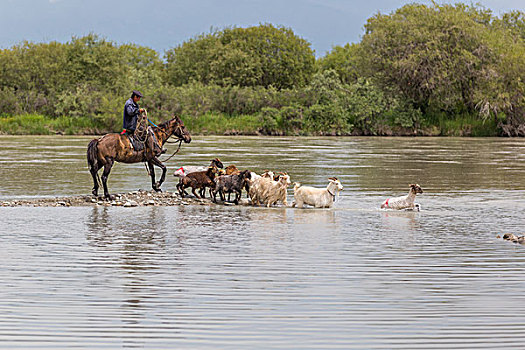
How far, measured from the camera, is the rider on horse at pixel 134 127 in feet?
52.9

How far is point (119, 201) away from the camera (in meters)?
15.4

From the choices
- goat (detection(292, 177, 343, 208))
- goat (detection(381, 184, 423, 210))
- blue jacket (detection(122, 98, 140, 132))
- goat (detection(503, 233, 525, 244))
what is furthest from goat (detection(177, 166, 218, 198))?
goat (detection(503, 233, 525, 244))

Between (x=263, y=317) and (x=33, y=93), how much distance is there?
2514 inches

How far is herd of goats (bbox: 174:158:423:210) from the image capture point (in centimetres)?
1460

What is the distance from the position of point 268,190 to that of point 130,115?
11.4 ft

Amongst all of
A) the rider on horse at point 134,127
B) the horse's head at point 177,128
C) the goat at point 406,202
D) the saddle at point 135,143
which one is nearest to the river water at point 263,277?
the goat at point 406,202

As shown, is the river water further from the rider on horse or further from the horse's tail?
the rider on horse

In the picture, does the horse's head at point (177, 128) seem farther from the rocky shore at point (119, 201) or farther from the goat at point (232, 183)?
the goat at point (232, 183)

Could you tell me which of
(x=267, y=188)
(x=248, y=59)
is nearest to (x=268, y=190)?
(x=267, y=188)

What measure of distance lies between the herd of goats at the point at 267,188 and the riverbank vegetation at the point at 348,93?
4482cm

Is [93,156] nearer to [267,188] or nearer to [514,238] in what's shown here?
[267,188]

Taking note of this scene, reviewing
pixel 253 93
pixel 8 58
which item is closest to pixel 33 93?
pixel 8 58

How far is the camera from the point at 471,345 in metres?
5.56

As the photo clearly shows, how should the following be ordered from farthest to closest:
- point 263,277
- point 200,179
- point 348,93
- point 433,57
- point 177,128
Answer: point 348,93
point 433,57
point 177,128
point 200,179
point 263,277
